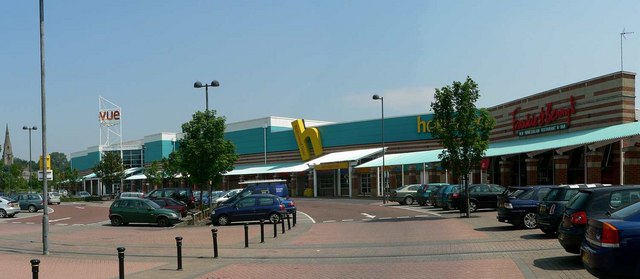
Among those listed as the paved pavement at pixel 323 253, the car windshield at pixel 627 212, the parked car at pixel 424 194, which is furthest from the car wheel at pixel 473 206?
the car windshield at pixel 627 212

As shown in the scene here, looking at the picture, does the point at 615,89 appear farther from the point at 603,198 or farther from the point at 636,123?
the point at 603,198

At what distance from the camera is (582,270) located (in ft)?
37.8

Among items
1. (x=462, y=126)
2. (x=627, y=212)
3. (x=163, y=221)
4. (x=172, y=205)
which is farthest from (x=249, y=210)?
(x=627, y=212)

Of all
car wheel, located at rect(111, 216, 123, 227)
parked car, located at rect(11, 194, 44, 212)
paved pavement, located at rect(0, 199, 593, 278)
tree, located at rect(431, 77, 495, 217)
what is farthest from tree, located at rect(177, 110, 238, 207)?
parked car, located at rect(11, 194, 44, 212)

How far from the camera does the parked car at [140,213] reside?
29625mm

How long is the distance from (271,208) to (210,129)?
23.8 ft

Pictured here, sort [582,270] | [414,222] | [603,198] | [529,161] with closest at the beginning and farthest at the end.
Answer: [582,270] → [603,198] → [414,222] → [529,161]

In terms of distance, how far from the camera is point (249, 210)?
27922mm

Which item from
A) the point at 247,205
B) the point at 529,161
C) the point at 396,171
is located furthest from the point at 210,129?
the point at 396,171

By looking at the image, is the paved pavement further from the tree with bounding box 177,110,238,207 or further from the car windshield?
the tree with bounding box 177,110,238,207

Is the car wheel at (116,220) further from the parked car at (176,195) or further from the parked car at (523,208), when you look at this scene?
the parked car at (523,208)

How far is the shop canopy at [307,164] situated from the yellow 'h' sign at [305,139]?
5.14 ft

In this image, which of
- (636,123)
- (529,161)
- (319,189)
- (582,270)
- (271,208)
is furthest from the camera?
(319,189)

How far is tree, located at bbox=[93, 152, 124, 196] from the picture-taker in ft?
264
